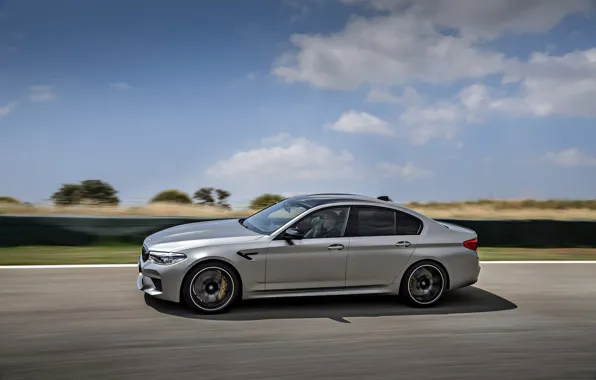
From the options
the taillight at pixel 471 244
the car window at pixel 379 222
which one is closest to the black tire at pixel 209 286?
the car window at pixel 379 222

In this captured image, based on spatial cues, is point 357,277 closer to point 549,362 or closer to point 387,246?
point 387,246

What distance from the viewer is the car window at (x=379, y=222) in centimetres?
840

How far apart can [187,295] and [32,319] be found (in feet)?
5.49

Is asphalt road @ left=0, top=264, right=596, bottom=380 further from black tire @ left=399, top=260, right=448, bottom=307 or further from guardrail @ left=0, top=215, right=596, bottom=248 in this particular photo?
guardrail @ left=0, top=215, right=596, bottom=248

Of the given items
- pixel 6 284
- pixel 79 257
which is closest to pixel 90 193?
pixel 79 257

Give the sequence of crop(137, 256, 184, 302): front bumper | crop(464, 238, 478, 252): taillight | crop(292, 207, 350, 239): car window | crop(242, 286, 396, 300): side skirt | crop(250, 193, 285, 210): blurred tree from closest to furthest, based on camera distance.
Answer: crop(137, 256, 184, 302): front bumper
crop(242, 286, 396, 300): side skirt
crop(292, 207, 350, 239): car window
crop(464, 238, 478, 252): taillight
crop(250, 193, 285, 210): blurred tree

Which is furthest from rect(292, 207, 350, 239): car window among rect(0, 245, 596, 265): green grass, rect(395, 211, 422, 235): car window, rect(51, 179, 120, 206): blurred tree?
rect(51, 179, 120, 206): blurred tree

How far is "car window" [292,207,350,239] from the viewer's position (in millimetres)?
8180

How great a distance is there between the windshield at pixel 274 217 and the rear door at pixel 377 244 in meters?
0.71

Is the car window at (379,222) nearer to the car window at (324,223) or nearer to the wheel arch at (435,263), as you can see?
the car window at (324,223)

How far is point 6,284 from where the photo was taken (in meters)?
9.41

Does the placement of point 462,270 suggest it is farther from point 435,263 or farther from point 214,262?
point 214,262

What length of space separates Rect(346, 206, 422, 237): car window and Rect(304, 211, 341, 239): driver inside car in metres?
0.17

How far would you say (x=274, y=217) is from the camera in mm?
8680
